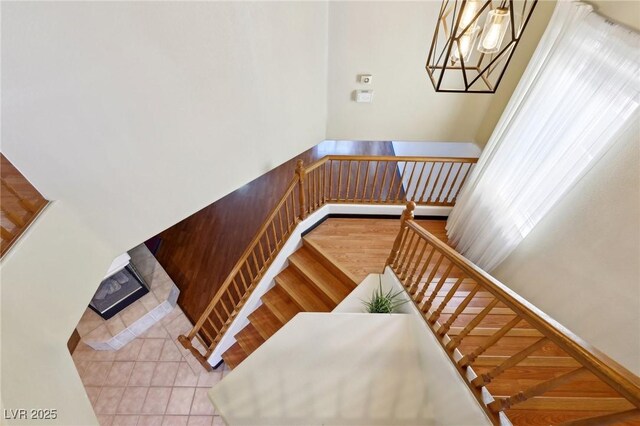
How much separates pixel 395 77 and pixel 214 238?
12.7ft

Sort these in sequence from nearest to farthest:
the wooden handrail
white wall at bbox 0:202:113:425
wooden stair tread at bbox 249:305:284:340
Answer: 1. the wooden handrail
2. white wall at bbox 0:202:113:425
3. wooden stair tread at bbox 249:305:284:340

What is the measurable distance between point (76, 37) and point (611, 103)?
311 centimetres

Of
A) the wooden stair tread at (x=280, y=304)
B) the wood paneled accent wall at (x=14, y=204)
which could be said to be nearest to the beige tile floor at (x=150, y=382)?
the wooden stair tread at (x=280, y=304)

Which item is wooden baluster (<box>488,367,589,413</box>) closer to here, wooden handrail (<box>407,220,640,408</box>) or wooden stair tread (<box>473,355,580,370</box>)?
wooden handrail (<box>407,220,640,408</box>)

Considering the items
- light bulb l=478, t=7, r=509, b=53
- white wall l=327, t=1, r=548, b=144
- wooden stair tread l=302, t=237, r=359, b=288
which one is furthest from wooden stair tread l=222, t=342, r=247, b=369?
light bulb l=478, t=7, r=509, b=53

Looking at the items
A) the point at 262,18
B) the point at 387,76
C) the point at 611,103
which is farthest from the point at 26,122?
the point at 611,103

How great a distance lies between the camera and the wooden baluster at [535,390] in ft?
3.35

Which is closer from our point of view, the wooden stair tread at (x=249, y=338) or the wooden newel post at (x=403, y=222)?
the wooden newel post at (x=403, y=222)

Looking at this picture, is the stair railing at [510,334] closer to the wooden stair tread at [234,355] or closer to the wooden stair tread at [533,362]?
the wooden stair tread at [533,362]

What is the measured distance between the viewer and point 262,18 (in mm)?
2285

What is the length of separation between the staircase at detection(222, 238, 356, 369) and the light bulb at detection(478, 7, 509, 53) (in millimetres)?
2441

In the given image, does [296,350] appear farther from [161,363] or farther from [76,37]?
[76,37]

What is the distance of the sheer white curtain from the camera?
1.78 m

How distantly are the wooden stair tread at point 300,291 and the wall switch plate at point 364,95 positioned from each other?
7.43 feet
